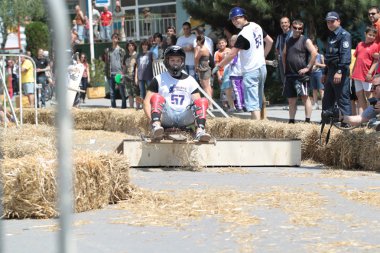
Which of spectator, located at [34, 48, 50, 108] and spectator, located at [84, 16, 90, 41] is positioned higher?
spectator, located at [84, 16, 90, 41]

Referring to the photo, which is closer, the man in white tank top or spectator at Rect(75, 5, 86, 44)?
the man in white tank top

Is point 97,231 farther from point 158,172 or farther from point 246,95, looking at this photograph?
point 246,95

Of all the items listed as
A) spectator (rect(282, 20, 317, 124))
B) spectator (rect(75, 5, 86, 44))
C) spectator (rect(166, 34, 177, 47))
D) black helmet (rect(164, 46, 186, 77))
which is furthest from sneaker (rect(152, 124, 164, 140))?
spectator (rect(75, 5, 86, 44))

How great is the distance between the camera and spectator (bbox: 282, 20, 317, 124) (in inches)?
524

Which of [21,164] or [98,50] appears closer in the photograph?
[21,164]

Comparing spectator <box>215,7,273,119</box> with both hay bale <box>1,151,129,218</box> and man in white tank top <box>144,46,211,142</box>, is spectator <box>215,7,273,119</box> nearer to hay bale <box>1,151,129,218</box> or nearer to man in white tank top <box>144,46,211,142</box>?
man in white tank top <box>144,46,211,142</box>

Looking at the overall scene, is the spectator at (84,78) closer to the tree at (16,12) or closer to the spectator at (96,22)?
the tree at (16,12)

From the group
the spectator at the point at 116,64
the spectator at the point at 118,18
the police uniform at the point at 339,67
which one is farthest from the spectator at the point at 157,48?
the spectator at the point at 118,18

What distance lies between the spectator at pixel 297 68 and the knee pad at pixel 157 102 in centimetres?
321

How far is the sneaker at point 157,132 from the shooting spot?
10.1 meters

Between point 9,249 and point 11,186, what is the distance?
3.20 feet

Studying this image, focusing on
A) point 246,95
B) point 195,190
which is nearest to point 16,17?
point 246,95

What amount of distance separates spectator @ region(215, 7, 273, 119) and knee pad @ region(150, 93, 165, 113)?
72.4 inches

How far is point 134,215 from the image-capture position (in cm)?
712
